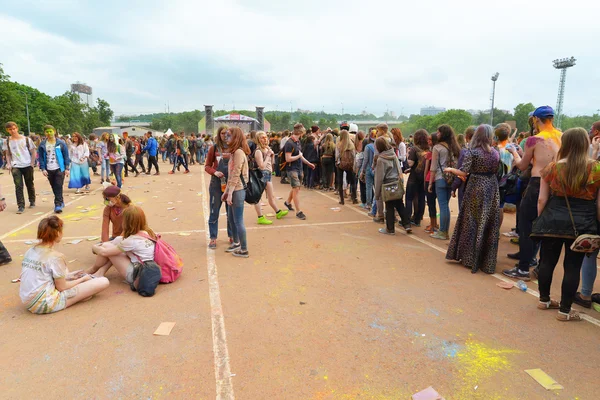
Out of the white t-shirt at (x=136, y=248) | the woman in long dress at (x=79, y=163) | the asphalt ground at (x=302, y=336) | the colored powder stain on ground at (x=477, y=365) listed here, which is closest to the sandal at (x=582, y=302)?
the asphalt ground at (x=302, y=336)

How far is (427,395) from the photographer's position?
262cm

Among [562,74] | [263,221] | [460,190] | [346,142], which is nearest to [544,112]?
[460,190]

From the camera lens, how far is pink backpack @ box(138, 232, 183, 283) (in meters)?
4.41

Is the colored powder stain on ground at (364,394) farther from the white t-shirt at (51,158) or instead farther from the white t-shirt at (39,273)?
the white t-shirt at (51,158)

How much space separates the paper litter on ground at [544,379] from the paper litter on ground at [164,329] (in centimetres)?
300

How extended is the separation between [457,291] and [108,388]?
361cm

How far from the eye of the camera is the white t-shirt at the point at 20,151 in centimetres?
800

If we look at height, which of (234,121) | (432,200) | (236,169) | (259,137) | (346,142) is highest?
(234,121)

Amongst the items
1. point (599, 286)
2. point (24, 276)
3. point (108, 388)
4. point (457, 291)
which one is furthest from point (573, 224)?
point (24, 276)

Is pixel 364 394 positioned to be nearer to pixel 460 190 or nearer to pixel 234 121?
pixel 460 190

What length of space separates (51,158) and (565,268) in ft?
31.5

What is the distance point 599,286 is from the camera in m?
4.57

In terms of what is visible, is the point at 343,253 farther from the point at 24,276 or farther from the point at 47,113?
the point at 47,113

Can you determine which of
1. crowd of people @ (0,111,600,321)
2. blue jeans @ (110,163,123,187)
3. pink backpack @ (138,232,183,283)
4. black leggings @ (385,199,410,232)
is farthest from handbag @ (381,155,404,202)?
blue jeans @ (110,163,123,187)
